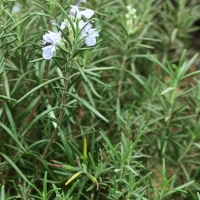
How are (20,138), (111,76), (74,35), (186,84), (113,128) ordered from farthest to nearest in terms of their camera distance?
(186,84) < (111,76) < (113,128) < (20,138) < (74,35)

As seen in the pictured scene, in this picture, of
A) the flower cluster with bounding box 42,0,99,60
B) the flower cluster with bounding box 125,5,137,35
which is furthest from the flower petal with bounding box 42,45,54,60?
the flower cluster with bounding box 125,5,137,35

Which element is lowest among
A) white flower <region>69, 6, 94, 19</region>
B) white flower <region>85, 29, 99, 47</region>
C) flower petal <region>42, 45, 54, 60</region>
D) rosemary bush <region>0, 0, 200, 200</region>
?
rosemary bush <region>0, 0, 200, 200</region>

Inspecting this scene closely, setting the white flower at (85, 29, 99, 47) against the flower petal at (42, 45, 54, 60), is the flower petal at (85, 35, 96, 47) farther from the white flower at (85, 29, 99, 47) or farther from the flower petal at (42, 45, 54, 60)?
the flower petal at (42, 45, 54, 60)

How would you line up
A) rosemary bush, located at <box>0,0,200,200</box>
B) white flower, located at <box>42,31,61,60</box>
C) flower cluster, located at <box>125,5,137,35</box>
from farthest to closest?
1. flower cluster, located at <box>125,5,137,35</box>
2. rosemary bush, located at <box>0,0,200,200</box>
3. white flower, located at <box>42,31,61,60</box>

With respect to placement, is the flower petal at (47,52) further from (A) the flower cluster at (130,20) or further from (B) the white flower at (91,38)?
(A) the flower cluster at (130,20)

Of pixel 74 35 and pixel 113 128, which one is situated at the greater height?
pixel 74 35

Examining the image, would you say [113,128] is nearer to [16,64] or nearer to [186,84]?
[16,64]

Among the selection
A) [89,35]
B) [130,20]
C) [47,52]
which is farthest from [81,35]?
[130,20]

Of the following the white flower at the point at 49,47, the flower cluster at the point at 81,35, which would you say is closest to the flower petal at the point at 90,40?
the flower cluster at the point at 81,35

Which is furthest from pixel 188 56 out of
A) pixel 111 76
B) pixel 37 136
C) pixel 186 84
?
pixel 37 136
